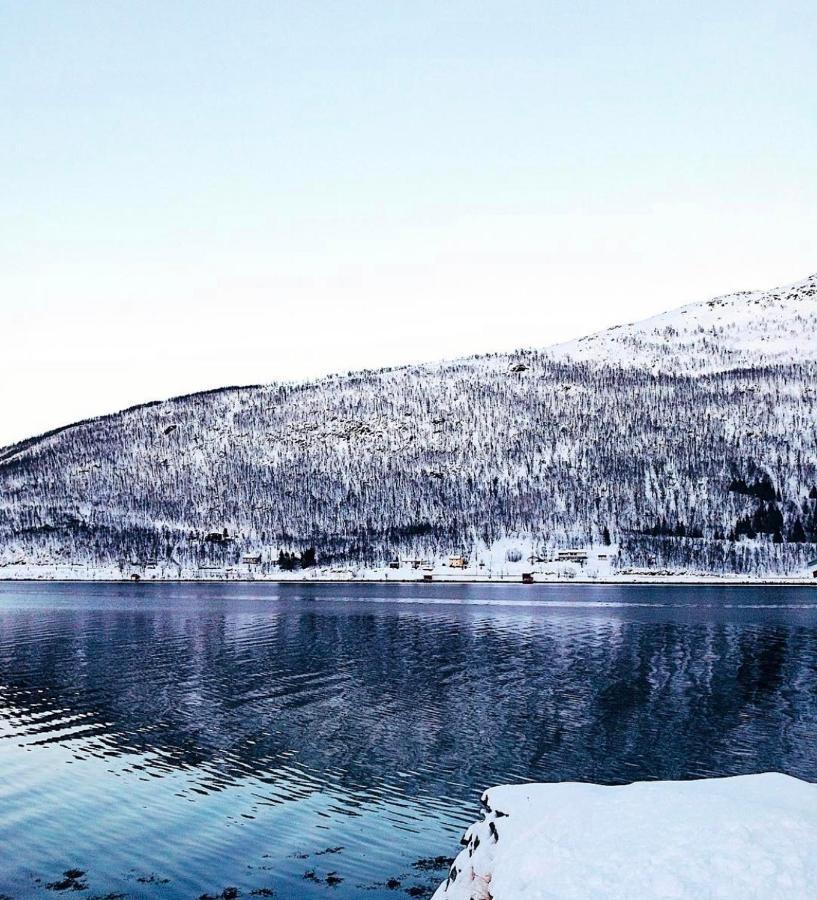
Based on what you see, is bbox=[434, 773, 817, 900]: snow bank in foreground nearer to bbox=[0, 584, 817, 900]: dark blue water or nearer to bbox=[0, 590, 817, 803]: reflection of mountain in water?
bbox=[0, 584, 817, 900]: dark blue water

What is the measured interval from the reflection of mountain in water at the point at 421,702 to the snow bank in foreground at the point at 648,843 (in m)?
11.9

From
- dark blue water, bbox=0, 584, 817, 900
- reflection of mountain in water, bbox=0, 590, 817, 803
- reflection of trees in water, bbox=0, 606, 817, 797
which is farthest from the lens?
reflection of trees in water, bbox=0, 606, 817, 797

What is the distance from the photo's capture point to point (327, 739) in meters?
35.4

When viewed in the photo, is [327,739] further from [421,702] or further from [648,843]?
[648,843]

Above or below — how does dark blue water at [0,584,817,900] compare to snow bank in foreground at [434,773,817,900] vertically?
below

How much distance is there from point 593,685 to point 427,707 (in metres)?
11.6

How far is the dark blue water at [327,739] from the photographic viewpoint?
2250 centimetres

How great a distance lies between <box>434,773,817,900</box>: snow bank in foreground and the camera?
1227cm

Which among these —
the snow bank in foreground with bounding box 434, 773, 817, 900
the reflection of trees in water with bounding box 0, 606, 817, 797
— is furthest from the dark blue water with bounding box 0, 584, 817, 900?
the snow bank in foreground with bounding box 434, 773, 817, 900

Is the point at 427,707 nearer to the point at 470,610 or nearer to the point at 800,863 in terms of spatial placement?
the point at 800,863

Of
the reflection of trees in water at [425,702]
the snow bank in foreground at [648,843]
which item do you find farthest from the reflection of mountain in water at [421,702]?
the snow bank in foreground at [648,843]

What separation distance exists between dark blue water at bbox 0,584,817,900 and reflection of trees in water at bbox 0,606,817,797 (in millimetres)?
170

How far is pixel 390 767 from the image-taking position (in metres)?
31.0

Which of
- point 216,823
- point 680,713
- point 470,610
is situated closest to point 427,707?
point 680,713
